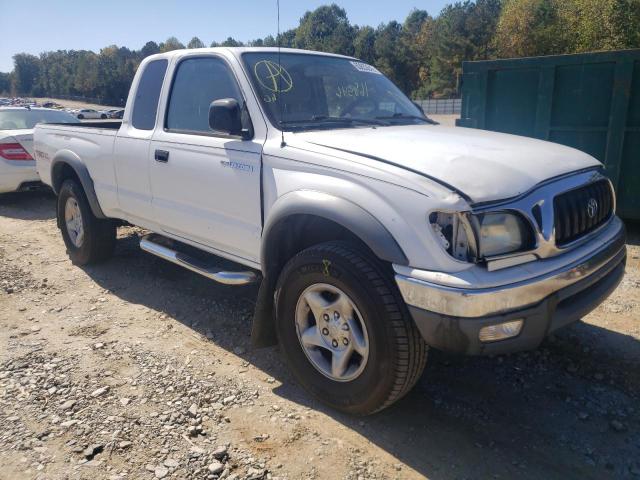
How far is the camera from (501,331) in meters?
2.42

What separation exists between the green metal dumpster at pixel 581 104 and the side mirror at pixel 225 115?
4.53 m

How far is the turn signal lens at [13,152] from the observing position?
833 centimetres

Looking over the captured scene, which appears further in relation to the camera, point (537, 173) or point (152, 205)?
point (152, 205)

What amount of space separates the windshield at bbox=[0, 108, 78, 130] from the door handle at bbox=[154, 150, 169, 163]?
19.6ft

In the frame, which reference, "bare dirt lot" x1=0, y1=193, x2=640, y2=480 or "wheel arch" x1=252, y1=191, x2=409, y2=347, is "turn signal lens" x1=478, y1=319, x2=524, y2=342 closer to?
"wheel arch" x1=252, y1=191, x2=409, y2=347

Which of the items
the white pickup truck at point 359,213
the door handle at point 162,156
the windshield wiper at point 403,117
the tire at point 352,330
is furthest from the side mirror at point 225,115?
the windshield wiper at point 403,117

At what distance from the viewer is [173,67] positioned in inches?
165

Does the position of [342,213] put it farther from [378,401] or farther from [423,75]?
[423,75]

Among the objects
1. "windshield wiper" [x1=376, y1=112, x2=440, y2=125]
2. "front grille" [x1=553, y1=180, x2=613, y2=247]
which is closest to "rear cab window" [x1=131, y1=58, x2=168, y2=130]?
"windshield wiper" [x1=376, y1=112, x2=440, y2=125]

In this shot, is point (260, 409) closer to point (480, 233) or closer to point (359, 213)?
point (359, 213)

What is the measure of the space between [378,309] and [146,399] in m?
1.56

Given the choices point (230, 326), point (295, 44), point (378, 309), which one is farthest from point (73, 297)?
point (378, 309)

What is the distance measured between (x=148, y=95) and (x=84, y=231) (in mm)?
1765

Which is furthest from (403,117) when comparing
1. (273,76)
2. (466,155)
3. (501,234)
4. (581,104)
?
(581,104)
